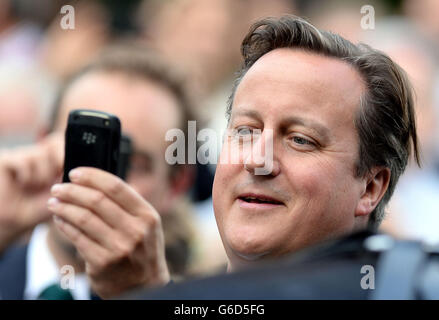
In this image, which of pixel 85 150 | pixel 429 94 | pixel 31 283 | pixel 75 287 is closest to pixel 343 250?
pixel 85 150

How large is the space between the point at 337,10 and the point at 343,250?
4.19 metres

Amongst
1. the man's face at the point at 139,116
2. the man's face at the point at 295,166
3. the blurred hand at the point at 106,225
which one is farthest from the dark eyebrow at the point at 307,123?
the man's face at the point at 139,116

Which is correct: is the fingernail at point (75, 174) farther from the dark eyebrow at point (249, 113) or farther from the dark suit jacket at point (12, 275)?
the dark suit jacket at point (12, 275)

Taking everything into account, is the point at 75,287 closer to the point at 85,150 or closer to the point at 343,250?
the point at 85,150

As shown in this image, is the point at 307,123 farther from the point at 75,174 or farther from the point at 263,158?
the point at 75,174

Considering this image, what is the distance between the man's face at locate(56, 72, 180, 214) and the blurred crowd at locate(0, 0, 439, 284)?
24 cm

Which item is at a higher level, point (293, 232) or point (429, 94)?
point (429, 94)

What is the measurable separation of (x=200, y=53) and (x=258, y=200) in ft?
11.1

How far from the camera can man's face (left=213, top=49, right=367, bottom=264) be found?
212 centimetres

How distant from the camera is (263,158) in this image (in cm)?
212

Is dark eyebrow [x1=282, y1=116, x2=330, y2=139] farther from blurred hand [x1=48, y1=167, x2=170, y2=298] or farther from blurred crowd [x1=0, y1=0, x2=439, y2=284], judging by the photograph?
blurred crowd [x1=0, y1=0, x2=439, y2=284]

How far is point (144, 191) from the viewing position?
340cm

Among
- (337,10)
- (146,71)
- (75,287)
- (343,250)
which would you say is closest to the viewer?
(343,250)

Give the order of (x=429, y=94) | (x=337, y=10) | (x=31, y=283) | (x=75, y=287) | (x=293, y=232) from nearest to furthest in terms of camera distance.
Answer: (x=293, y=232) < (x=75, y=287) < (x=31, y=283) < (x=429, y=94) < (x=337, y=10)
